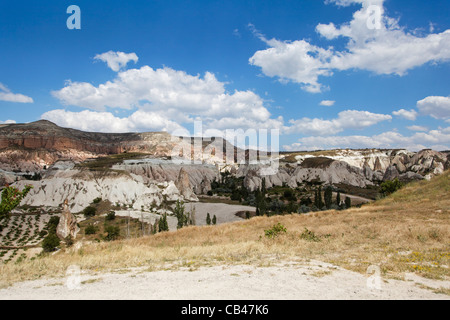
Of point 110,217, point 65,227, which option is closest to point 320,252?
point 65,227

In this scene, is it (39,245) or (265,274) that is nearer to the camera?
(265,274)

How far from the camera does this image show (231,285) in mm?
6453

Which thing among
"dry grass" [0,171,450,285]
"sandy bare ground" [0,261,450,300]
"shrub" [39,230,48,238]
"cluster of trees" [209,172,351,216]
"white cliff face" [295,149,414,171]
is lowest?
"shrub" [39,230,48,238]

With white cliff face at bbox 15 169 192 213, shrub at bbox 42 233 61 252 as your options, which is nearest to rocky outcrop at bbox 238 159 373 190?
white cliff face at bbox 15 169 192 213

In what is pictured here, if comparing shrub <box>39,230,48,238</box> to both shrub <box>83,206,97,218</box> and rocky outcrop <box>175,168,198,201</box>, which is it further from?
rocky outcrop <box>175,168,198,201</box>

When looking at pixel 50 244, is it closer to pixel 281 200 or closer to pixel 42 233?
pixel 42 233

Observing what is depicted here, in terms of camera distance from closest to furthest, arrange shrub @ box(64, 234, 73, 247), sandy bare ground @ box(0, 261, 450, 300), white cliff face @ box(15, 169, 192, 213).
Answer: sandy bare ground @ box(0, 261, 450, 300), shrub @ box(64, 234, 73, 247), white cliff face @ box(15, 169, 192, 213)

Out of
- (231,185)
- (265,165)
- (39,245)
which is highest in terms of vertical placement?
(265,165)

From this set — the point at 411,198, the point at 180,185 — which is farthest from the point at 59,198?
the point at 411,198

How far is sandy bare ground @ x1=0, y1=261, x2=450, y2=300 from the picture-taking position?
575cm

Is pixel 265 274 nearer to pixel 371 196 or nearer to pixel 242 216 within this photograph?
pixel 242 216

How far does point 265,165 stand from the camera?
452ft

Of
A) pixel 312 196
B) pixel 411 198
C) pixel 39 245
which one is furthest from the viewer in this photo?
pixel 312 196
